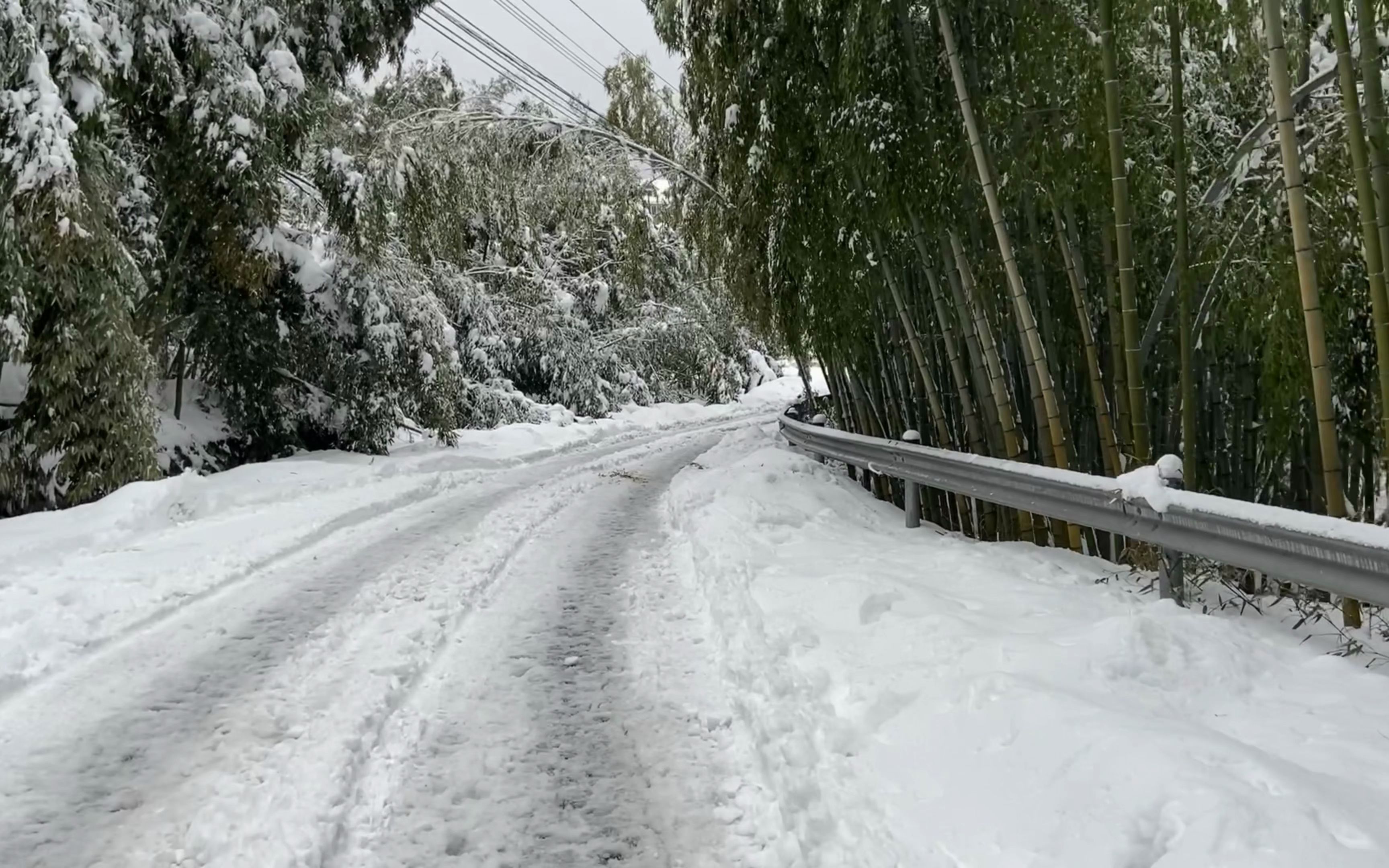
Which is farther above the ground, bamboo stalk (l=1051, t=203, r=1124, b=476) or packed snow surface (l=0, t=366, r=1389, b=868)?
bamboo stalk (l=1051, t=203, r=1124, b=476)

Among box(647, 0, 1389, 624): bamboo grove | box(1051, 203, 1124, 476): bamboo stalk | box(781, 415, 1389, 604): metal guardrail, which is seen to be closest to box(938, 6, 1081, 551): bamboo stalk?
box(647, 0, 1389, 624): bamboo grove

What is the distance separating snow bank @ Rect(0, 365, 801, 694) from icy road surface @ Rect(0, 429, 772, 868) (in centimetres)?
27

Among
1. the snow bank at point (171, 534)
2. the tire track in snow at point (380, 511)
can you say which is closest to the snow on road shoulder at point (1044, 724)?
the tire track in snow at point (380, 511)

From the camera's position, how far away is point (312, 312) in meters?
12.2

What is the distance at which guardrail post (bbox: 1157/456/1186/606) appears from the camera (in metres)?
3.69

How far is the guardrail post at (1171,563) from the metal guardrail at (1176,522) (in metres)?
0.11

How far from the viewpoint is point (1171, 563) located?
12.7 feet

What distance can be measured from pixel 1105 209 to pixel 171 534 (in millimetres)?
6897

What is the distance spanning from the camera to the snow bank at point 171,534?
4445 millimetres

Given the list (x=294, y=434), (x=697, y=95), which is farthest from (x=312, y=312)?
(x=697, y=95)

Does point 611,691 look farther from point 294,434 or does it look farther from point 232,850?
point 294,434

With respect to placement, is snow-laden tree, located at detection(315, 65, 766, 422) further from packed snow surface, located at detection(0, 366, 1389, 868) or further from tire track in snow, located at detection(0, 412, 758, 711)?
packed snow surface, located at detection(0, 366, 1389, 868)

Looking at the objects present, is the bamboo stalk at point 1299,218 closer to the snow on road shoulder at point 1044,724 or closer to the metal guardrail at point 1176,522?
the metal guardrail at point 1176,522

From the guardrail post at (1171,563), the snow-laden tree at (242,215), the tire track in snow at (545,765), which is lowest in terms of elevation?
the tire track in snow at (545,765)
